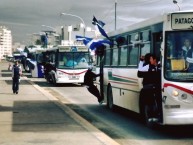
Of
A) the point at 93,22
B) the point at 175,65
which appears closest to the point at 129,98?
the point at 175,65

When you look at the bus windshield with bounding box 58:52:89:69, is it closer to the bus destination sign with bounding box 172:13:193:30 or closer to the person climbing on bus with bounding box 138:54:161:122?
the person climbing on bus with bounding box 138:54:161:122

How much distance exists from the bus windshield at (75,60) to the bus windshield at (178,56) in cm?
2092

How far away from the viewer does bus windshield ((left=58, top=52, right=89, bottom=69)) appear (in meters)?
31.6

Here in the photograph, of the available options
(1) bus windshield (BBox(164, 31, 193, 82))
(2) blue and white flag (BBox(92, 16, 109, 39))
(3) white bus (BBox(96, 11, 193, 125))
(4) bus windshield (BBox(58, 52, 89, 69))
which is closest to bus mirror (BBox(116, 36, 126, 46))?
(3) white bus (BBox(96, 11, 193, 125))

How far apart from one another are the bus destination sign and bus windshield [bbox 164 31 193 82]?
13 cm

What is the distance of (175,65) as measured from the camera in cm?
1059

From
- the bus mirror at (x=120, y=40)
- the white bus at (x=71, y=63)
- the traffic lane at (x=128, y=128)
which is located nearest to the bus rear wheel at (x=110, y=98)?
the traffic lane at (x=128, y=128)

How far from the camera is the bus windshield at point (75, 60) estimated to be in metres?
31.6

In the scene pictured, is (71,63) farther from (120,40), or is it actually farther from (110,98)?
(120,40)

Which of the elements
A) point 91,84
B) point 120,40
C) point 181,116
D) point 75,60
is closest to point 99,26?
point 120,40

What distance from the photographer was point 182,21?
35.0 ft

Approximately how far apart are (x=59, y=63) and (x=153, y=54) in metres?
21.0

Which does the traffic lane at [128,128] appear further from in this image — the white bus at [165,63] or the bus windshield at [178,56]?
the bus windshield at [178,56]

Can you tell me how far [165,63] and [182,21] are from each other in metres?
0.98
